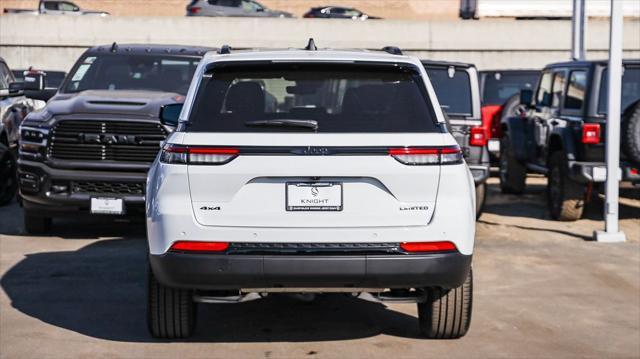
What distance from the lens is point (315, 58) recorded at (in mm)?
6578

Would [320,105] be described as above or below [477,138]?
above

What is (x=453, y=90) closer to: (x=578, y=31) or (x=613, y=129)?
(x=613, y=129)

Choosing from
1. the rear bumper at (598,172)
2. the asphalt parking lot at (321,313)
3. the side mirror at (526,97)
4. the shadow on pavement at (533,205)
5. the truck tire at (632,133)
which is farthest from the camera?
the side mirror at (526,97)

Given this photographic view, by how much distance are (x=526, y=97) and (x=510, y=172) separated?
1889 mm

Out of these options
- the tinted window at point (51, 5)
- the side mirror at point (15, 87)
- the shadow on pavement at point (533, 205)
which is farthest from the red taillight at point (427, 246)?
the tinted window at point (51, 5)

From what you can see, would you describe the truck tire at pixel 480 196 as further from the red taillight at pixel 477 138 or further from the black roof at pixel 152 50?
the black roof at pixel 152 50

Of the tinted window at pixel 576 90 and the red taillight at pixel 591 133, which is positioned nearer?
the red taillight at pixel 591 133

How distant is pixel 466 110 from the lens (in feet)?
41.8

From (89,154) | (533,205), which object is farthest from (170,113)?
(533,205)

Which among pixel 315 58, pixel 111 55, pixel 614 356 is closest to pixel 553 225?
pixel 111 55

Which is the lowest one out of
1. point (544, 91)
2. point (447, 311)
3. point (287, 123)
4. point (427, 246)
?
point (447, 311)

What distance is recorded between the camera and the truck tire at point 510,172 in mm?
15938

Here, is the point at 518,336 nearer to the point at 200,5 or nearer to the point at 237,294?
the point at 237,294

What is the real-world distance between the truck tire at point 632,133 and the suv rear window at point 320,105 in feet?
19.4
